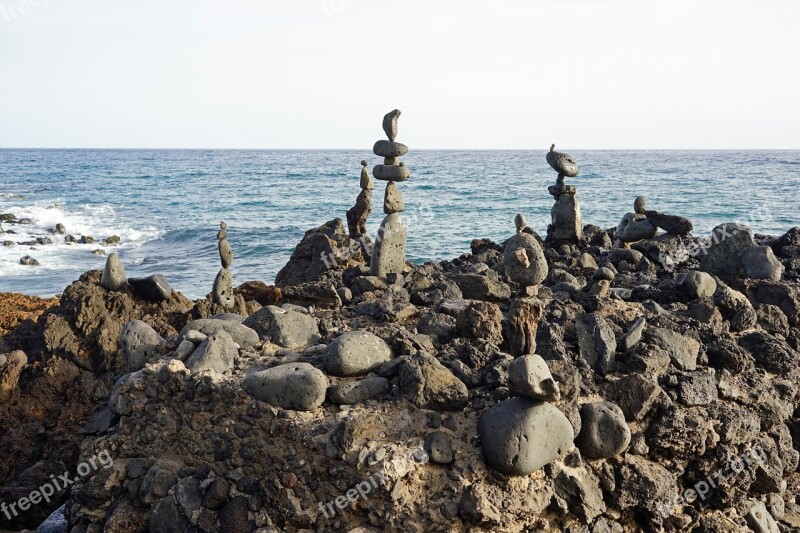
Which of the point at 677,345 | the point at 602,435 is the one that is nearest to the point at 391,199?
the point at 677,345

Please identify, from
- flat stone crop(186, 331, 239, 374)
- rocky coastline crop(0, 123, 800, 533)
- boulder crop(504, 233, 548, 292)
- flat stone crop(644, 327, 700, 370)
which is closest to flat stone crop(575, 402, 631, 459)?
rocky coastline crop(0, 123, 800, 533)

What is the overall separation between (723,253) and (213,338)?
22.1 ft

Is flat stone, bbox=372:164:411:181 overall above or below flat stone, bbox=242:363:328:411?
above

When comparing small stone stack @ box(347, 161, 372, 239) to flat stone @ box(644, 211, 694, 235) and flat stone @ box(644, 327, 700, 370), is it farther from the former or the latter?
flat stone @ box(644, 327, 700, 370)

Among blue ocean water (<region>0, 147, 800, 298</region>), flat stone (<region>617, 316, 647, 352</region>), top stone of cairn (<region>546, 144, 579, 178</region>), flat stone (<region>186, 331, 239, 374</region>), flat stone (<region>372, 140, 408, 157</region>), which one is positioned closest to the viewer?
flat stone (<region>186, 331, 239, 374</region>)

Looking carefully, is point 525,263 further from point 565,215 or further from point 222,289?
point 565,215

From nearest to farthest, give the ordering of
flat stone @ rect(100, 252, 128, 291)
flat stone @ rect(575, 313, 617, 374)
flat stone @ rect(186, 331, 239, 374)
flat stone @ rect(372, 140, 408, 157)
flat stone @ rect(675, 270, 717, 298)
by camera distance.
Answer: flat stone @ rect(186, 331, 239, 374)
flat stone @ rect(575, 313, 617, 374)
flat stone @ rect(675, 270, 717, 298)
flat stone @ rect(100, 252, 128, 291)
flat stone @ rect(372, 140, 408, 157)

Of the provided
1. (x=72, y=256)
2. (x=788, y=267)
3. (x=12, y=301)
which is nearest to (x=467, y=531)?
(x=788, y=267)

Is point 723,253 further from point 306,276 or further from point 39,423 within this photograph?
point 39,423

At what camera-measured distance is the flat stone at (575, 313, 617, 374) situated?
5586 millimetres

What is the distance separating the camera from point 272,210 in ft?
105

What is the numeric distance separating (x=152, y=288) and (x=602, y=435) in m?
5.38

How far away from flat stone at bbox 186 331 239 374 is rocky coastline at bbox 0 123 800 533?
2 centimetres

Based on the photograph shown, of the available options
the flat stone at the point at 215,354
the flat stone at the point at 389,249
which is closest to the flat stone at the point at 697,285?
the flat stone at the point at 389,249
